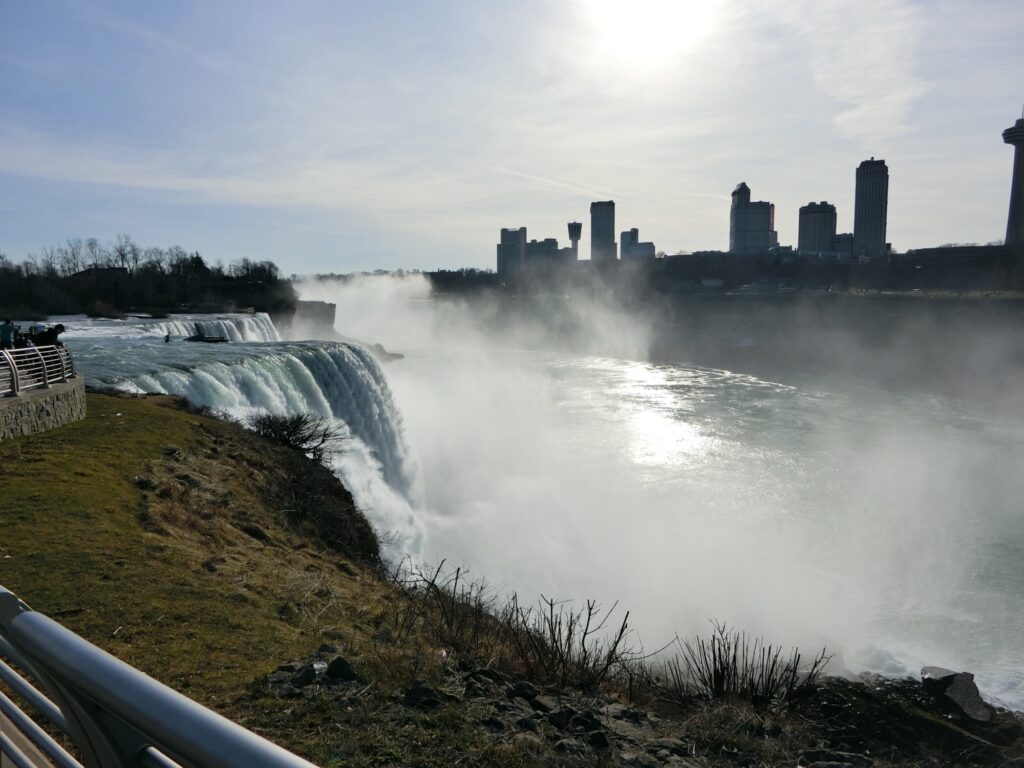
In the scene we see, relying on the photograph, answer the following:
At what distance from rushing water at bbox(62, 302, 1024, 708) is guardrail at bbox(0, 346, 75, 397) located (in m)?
5.27

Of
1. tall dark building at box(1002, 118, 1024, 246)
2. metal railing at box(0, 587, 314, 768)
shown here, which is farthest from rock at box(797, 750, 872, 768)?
tall dark building at box(1002, 118, 1024, 246)

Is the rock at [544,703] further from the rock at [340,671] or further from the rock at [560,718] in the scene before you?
the rock at [340,671]

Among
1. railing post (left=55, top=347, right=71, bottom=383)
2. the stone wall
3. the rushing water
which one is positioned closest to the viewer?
the stone wall

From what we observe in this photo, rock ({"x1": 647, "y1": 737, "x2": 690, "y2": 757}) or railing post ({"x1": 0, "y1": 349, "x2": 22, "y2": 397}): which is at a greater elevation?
railing post ({"x1": 0, "y1": 349, "x2": 22, "y2": 397})

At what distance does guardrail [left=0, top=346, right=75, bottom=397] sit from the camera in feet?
38.9

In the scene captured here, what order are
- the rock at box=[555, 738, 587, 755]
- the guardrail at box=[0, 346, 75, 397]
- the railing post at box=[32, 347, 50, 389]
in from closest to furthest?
the rock at box=[555, 738, 587, 755], the guardrail at box=[0, 346, 75, 397], the railing post at box=[32, 347, 50, 389]

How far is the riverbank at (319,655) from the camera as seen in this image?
5016mm

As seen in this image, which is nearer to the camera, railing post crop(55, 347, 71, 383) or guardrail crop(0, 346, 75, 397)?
guardrail crop(0, 346, 75, 397)

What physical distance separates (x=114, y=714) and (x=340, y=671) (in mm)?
4495

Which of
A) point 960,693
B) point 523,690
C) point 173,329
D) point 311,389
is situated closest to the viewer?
point 523,690

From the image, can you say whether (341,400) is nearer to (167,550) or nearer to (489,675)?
(167,550)

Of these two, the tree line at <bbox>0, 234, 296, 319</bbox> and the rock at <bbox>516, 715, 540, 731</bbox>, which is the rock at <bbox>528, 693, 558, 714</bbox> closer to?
the rock at <bbox>516, 715, 540, 731</bbox>

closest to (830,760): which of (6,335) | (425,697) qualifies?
(425,697)

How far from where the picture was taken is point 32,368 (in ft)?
41.8
